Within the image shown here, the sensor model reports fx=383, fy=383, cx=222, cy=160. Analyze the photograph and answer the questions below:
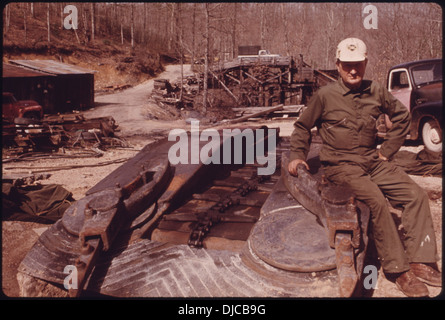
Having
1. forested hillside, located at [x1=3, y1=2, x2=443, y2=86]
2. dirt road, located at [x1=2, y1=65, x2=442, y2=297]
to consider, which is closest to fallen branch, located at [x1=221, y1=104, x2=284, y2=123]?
dirt road, located at [x1=2, y1=65, x2=442, y2=297]

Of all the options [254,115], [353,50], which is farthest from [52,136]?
[254,115]

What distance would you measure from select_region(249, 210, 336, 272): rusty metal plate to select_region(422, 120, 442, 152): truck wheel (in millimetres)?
6779

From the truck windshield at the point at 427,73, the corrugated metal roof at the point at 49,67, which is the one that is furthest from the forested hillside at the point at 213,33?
the truck windshield at the point at 427,73

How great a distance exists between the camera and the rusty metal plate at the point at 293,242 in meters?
2.93

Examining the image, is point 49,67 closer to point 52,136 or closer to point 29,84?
point 29,84

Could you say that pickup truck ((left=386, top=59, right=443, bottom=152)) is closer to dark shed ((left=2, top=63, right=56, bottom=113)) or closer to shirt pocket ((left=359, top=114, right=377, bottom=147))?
shirt pocket ((left=359, top=114, right=377, bottom=147))

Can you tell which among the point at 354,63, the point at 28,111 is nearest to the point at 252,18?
the point at 28,111

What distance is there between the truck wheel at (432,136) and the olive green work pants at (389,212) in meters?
6.47

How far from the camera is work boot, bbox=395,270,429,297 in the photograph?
3.01 meters

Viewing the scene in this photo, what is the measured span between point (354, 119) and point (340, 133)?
0.17m

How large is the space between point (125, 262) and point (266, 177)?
2342 mm

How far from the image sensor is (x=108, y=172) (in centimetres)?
883

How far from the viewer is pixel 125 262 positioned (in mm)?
3342

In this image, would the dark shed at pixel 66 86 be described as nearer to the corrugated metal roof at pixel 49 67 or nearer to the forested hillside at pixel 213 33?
the corrugated metal roof at pixel 49 67
